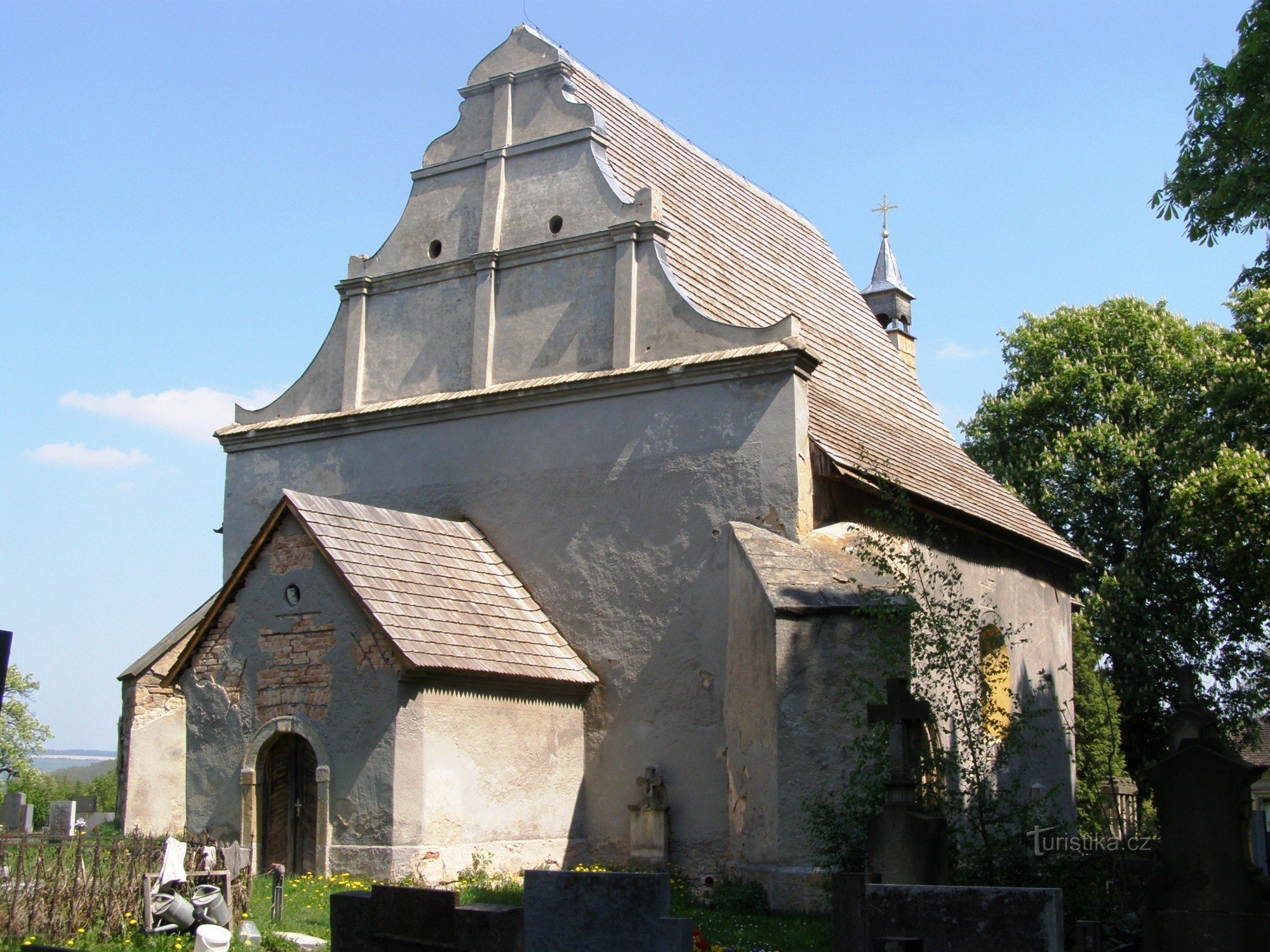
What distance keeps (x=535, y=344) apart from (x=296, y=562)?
171 inches

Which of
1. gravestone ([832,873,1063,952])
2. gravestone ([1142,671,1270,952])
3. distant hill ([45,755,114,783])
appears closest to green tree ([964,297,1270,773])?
gravestone ([1142,671,1270,952])

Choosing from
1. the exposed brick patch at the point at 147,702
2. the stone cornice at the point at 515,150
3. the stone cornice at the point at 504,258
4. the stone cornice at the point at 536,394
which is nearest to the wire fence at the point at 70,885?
the exposed brick patch at the point at 147,702

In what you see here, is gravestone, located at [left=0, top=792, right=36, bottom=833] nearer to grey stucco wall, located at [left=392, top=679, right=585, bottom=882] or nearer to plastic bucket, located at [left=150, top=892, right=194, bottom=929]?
grey stucco wall, located at [left=392, top=679, right=585, bottom=882]

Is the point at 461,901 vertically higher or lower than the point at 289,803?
lower

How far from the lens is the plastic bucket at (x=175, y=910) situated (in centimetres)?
1017

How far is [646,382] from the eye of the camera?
15.9m

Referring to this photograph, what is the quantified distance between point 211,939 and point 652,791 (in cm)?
634

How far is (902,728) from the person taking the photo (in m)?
10.4

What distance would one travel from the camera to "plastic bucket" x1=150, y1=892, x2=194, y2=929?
10.2m

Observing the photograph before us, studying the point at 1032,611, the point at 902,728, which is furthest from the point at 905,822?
the point at 1032,611

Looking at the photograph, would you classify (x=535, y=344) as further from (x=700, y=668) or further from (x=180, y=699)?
(x=180, y=699)

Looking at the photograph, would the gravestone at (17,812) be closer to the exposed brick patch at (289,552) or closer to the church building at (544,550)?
the church building at (544,550)

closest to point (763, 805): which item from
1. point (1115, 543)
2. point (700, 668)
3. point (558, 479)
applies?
point (700, 668)

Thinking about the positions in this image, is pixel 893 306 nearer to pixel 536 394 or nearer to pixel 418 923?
pixel 536 394
